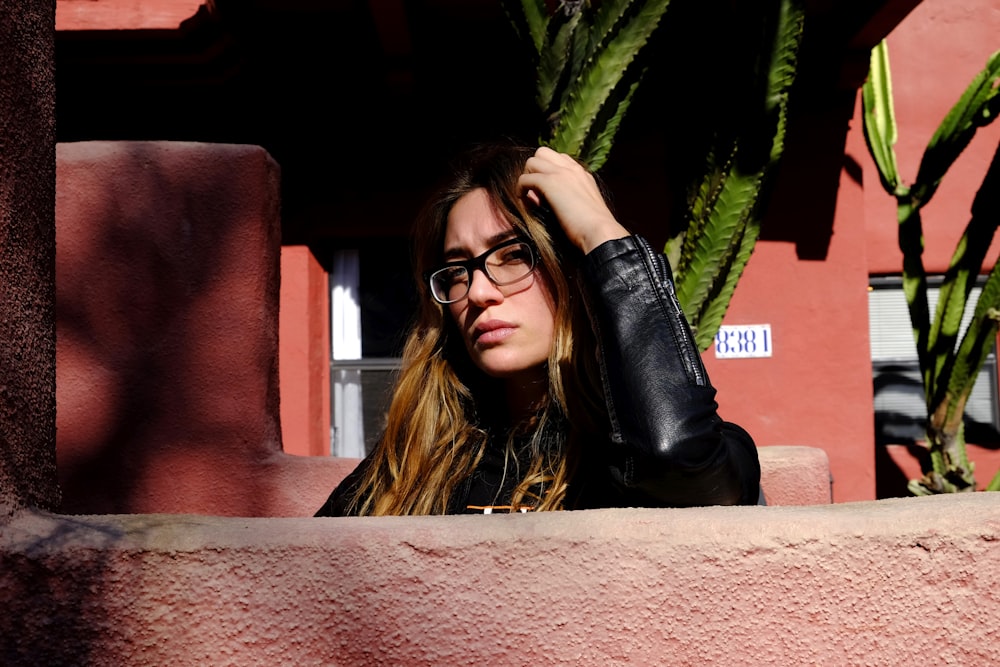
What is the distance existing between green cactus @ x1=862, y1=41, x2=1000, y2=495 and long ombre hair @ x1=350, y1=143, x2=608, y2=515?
11.7 ft

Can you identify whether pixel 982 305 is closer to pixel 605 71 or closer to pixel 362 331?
pixel 605 71

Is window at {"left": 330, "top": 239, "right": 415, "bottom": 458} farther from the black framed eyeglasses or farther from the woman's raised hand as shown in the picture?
the woman's raised hand

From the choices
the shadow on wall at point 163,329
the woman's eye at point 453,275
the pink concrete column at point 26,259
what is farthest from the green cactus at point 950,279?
the pink concrete column at point 26,259

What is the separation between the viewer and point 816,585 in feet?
2.82

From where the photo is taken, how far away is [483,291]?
5.10 ft

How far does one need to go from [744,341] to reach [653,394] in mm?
4502

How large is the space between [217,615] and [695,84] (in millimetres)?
4215

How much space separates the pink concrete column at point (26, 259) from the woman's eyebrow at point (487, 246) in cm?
76

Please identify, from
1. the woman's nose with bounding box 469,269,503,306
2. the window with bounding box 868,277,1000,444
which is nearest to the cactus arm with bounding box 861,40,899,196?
the window with bounding box 868,277,1000,444

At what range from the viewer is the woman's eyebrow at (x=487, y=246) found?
63.4 inches

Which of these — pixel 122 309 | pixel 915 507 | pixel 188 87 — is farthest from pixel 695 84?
pixel 915 507

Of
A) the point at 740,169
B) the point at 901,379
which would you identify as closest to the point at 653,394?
the point at 740,169

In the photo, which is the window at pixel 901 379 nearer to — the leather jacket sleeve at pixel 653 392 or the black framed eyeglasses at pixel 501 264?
the black framed eyeglasses at pixel 501 264

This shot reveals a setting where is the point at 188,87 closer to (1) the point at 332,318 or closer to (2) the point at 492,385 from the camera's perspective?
(1) the point at 332,318
